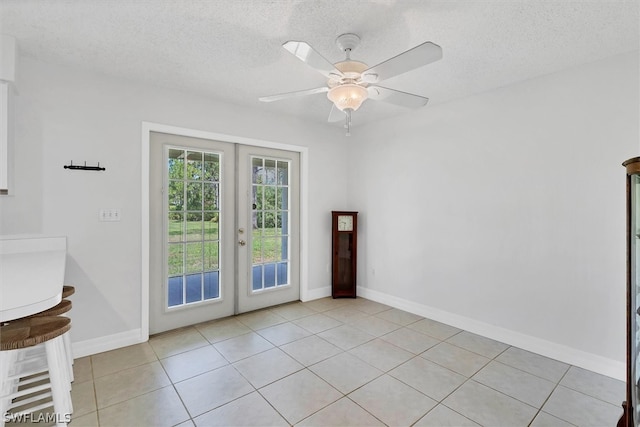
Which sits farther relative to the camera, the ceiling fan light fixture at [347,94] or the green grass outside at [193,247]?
the green grass outside at [193,247]

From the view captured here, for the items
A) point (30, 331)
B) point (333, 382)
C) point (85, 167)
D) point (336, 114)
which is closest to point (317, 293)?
point (333, 382)

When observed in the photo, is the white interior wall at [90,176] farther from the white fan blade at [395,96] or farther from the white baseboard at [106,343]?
the white fan blade at [395,96]

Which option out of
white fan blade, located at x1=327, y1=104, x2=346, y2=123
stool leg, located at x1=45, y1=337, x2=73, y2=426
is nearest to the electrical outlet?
stool leg, located at x1=45, y1=337, x2=73, y2=426

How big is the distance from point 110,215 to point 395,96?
277 centimetres

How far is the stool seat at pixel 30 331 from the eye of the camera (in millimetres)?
1433

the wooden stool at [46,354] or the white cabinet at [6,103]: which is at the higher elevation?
the white cabinet at [6,103]

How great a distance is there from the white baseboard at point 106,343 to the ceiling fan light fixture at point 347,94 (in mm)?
2883

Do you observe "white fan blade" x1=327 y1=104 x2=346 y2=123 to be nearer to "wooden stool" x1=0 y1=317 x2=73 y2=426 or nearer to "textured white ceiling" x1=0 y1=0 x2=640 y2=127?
"textured white ceiling" x1=0 y1=0 x2=640 y2=127

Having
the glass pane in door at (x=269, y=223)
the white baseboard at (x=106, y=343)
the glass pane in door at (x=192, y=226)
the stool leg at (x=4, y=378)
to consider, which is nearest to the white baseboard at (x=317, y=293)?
the glass pane in door at (x=269, y=223)

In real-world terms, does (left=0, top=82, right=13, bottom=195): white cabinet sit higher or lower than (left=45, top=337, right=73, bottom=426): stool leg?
higher

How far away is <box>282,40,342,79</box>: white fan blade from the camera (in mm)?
1684

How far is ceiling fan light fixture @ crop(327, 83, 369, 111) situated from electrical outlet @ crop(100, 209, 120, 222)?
2.29 m

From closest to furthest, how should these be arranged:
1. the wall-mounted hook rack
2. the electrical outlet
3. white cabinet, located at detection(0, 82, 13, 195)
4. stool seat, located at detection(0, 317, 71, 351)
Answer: stool seat, located at detection(0, 317, 71, 351)
white cabinet, located at detection(0, 82, 13, 195)
the wall-mounted hook rack
the electrical outlet

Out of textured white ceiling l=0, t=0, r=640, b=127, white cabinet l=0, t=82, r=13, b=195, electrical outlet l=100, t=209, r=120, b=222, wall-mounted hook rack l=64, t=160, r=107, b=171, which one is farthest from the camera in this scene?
electrical outlet l=100, t=209, r=120, b=222
